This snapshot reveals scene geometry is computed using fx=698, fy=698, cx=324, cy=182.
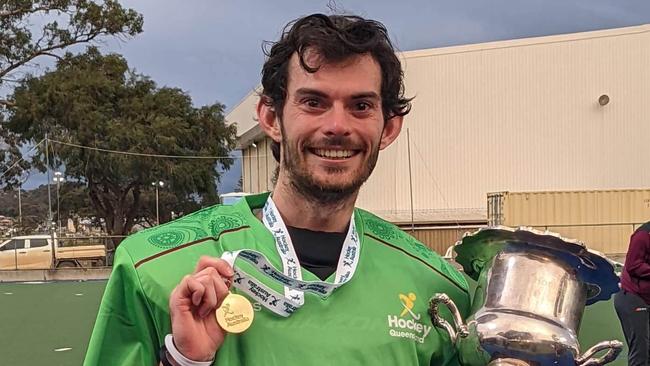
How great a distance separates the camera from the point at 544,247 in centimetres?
175

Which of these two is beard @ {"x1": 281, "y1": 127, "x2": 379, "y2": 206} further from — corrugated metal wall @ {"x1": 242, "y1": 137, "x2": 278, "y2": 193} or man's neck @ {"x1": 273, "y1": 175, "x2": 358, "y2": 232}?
corrugated metal wall @ {"x1": 242, "y1": 137, "x2": 278, "y2": 193}

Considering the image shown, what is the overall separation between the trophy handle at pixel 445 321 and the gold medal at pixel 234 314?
51 centimetres

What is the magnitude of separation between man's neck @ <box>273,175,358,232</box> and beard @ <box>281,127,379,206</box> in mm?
18

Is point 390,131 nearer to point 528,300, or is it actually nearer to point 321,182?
point 321,182

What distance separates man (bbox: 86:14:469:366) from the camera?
1511mm

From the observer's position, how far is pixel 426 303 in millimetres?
1787

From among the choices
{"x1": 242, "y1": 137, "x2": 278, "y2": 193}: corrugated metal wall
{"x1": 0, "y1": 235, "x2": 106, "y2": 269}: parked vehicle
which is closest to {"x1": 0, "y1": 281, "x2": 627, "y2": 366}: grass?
{"x1": 0, "y1": 235, "x2": 106, "y2": 269}: parked vehicle

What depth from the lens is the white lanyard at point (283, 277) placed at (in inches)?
61.4

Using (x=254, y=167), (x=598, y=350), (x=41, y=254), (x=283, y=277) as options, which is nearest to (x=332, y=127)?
(x=283, y=277)

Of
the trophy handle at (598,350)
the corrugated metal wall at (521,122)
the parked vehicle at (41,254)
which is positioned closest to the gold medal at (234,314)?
the trophy handle at (598,350)

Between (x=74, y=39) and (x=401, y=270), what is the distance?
28307 millimetres

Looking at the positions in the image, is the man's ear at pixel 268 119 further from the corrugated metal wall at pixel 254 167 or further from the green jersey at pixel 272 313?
the corrugated metal wall at pixel 254 167

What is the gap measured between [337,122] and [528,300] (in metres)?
0.65

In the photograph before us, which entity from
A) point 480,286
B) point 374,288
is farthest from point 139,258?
point 480,286
